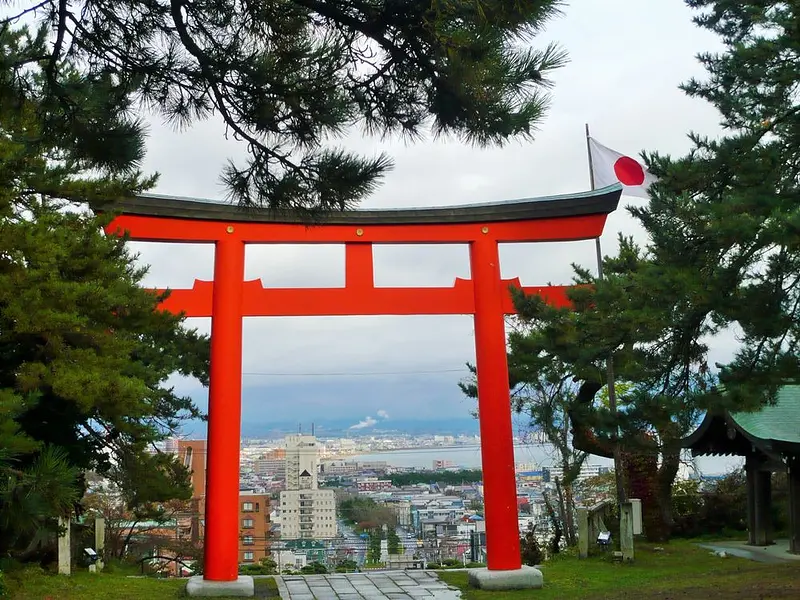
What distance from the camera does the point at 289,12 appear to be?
11.3 feet

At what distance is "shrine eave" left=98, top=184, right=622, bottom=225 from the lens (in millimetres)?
8445

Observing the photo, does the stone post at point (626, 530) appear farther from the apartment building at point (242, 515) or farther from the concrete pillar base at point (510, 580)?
the apartment building at point (242, 515)

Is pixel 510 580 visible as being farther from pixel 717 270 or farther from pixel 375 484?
pixel 375 484

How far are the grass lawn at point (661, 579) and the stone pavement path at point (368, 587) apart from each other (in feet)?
0.81

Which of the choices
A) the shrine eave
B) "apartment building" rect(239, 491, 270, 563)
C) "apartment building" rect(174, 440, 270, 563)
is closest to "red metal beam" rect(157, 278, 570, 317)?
the shrine eave

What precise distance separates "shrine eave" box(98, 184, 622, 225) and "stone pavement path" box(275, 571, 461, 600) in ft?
12.7

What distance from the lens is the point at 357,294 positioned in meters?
8.66

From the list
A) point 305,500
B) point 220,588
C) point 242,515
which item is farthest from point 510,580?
point 242,515

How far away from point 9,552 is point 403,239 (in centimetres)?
553

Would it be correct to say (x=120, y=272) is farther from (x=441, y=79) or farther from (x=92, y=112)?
(x=441, y=79)

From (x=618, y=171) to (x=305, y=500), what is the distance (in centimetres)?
782

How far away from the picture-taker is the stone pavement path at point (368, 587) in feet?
26.8

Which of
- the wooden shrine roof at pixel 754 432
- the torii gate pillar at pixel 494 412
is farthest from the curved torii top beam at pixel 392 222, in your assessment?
the wooden shrine roof at pixel 754 432

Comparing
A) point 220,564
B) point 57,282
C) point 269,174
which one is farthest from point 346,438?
point 269,174
